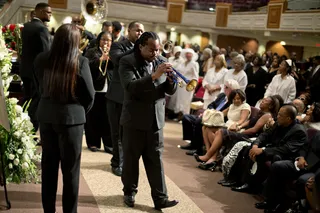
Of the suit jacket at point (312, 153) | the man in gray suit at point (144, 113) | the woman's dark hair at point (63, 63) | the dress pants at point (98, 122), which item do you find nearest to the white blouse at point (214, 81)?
the dress pants at point (98, 122)

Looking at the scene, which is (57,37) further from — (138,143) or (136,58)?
(138,143)

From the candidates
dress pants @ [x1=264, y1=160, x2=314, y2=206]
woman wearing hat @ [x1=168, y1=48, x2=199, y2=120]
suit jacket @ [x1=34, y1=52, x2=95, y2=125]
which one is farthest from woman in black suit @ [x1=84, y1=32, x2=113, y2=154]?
woman wearing hat @ [x1=168, y1=48, x2=199, y2=120]

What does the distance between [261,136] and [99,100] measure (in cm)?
215

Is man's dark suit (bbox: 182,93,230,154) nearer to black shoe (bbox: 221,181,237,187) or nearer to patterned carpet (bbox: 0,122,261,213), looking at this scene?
patterned carpet (bbox: 0,122,261,213)

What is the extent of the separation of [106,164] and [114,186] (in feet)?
2.54

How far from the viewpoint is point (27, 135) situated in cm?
387

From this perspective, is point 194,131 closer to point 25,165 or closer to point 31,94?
point 31,94

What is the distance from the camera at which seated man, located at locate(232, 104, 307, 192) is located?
443 centimetres

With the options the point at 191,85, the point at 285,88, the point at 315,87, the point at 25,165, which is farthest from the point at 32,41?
the point at 315,87

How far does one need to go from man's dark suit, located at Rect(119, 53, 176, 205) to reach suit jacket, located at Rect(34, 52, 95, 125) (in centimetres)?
58

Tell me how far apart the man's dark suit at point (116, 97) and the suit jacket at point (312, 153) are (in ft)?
6.44

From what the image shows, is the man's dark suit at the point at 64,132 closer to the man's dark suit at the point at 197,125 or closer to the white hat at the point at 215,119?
the white hat at the point at 215,119

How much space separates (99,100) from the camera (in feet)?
18.4

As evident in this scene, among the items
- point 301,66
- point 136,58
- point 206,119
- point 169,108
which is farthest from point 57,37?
point 301,66
